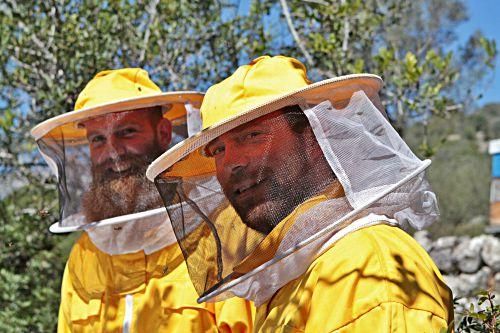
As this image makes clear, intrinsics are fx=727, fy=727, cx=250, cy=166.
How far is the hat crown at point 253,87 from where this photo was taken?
196cm

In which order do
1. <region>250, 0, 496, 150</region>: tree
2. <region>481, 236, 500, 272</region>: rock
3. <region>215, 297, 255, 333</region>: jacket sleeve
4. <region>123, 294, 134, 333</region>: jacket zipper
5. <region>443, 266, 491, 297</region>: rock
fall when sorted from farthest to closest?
1. <region>481, 236, 500, 272</region>: rock
2. <region>443, 266, 491, 297</region>: rock
3. <region>250, 0, 496, 150</region>: tree
4. <region>123, 294, 134, 333</region>: jacket zipper
5. <region>215, 297, 255, 333</region>: jacket sleeve

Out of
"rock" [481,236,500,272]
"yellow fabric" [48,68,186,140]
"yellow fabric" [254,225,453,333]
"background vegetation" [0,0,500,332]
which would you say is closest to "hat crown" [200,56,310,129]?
"yellow fabric" [254,225,453,333]

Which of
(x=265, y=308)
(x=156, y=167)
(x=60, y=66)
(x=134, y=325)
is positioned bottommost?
(x=134, y=325)

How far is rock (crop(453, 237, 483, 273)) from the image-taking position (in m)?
13.0

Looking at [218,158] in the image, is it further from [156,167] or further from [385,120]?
[385,120]

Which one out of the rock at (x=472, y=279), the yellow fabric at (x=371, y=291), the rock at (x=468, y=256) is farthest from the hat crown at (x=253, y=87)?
the rock at (x=468, y=256)

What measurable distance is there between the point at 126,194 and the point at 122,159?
0.44ft

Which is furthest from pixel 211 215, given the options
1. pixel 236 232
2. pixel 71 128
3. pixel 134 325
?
pixel 71 128

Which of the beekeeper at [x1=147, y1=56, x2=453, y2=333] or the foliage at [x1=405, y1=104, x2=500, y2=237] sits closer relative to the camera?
the beekeeper at [x1=147, y1=56, x2=453, y2=333]

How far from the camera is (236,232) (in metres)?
1.92

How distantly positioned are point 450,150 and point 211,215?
24.3 m

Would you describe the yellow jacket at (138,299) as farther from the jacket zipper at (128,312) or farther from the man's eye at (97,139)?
the man's eye at (97,139)

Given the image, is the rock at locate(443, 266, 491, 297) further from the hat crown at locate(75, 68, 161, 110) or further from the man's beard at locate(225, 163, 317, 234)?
the man's beard at locate(225, 163, 317, 234)

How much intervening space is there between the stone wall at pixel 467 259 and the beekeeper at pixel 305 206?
10.9 metres
